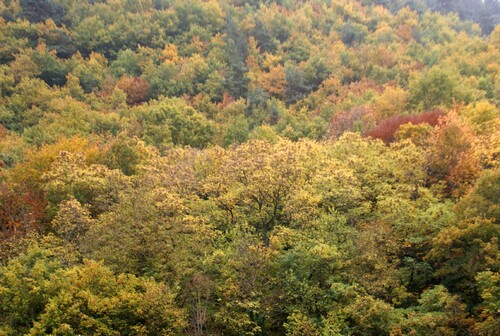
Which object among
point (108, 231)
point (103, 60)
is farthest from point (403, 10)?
point (108, 231)

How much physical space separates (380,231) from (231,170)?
413 inches

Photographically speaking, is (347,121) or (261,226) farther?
(347,121)

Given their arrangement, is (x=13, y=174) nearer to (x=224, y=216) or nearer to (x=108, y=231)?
(x=108, y=231)

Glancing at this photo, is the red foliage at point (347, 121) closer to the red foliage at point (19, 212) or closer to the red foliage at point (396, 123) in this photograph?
the red foliage at point (396, 123)

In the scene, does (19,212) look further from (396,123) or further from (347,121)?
(347,121)

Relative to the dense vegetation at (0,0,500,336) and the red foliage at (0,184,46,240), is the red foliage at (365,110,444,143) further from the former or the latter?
the red foliage at (0,184,46,240)

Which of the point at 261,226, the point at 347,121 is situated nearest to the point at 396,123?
the point at 347,121

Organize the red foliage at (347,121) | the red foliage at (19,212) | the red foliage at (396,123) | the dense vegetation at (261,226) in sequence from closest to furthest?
1. the dense vegetation at (261,226)
2. the red foliage at (19,212)
3. the red foliage at (396,123)
4. the red foliage at (347,121)

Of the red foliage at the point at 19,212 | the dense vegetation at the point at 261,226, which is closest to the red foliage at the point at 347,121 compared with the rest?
the dense vegetation at the point at 261,226

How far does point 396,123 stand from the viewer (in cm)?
4131

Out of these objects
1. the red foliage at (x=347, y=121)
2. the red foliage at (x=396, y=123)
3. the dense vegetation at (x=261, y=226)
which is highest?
the red foliage at (x=347, y=121)

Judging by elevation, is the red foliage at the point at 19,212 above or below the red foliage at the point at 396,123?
below

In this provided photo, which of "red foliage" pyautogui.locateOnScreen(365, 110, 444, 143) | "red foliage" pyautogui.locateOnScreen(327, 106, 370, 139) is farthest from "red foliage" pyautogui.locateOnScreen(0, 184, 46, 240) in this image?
"red foliage" pyautogui.locateOnScreen(327, 106, 370, 139)

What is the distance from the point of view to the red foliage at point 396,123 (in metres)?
39.5
